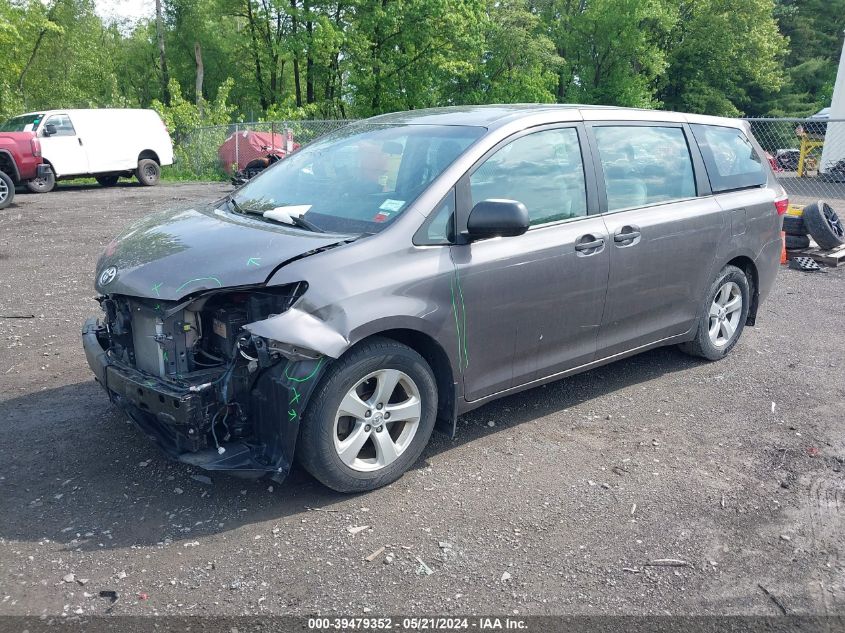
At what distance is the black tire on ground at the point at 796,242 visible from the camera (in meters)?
9.84

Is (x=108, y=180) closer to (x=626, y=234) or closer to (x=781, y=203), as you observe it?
(x=781, y=203)

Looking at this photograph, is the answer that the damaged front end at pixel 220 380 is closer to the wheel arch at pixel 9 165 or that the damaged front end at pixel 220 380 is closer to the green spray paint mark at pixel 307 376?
the green spray paint mark at pixel 307 376

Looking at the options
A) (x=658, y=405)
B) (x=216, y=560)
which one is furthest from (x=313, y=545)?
(x=658, y=405)

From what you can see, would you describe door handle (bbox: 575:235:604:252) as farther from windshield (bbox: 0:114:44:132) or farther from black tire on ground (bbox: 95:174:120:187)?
black tire on ground (bbox: 95:174:120:187)

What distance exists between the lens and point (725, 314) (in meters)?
5.73

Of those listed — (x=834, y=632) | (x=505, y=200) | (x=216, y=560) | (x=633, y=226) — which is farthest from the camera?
(x=633, y=226)

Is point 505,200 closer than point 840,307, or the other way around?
point 505,200

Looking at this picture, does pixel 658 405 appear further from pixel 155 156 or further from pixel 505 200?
pixel 155 156

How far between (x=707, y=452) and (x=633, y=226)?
4.78 feet

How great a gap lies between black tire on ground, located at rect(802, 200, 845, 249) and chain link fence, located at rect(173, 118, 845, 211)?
860cm

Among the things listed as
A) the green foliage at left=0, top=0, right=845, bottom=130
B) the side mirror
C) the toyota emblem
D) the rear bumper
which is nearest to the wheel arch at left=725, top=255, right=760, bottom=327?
the rear bumper

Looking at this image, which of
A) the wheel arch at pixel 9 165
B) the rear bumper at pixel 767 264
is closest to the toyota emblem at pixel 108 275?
the rear bumper at pixel 767 264

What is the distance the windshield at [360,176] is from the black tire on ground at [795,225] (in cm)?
728

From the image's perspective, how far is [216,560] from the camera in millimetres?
3160
